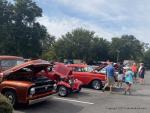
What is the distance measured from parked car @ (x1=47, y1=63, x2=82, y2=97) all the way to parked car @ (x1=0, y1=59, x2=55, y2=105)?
253 centimetres

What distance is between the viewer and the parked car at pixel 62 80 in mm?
15547

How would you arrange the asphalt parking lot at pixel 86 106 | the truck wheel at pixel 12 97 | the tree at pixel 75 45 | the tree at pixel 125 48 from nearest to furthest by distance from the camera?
the truck wheel at pixel 12 97, the asphalt parking lot at pixel 86 106, the tree at pixel 75 45, the tree at pixel 125 48

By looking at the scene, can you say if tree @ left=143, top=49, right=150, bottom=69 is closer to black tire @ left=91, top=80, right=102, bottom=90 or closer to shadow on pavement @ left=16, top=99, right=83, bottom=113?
black tire @ left=91, top=80, right=102, bottom=90

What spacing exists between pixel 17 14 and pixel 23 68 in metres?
54.1

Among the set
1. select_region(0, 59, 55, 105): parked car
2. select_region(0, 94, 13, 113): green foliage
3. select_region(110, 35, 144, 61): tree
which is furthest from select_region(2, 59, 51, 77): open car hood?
select_region(110, 35, 144, 61): tree

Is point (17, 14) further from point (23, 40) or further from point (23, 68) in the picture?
point (23, 68)

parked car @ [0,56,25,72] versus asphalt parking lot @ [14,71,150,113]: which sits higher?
parked car @ [0,56,25,72]

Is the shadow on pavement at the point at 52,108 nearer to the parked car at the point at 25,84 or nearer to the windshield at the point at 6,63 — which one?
the parked car at the point at 25,84

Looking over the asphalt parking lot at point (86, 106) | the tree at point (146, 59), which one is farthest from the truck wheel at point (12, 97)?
the tree at point (146, 59)

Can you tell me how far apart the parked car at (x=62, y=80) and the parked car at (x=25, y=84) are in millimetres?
2532

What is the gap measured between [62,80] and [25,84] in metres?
4.35

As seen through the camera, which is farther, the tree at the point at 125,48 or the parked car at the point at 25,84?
the tree at the point at 125,48

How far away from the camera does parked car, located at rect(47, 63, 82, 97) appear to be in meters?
15.5

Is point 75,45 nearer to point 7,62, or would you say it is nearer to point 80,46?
point 80,46
